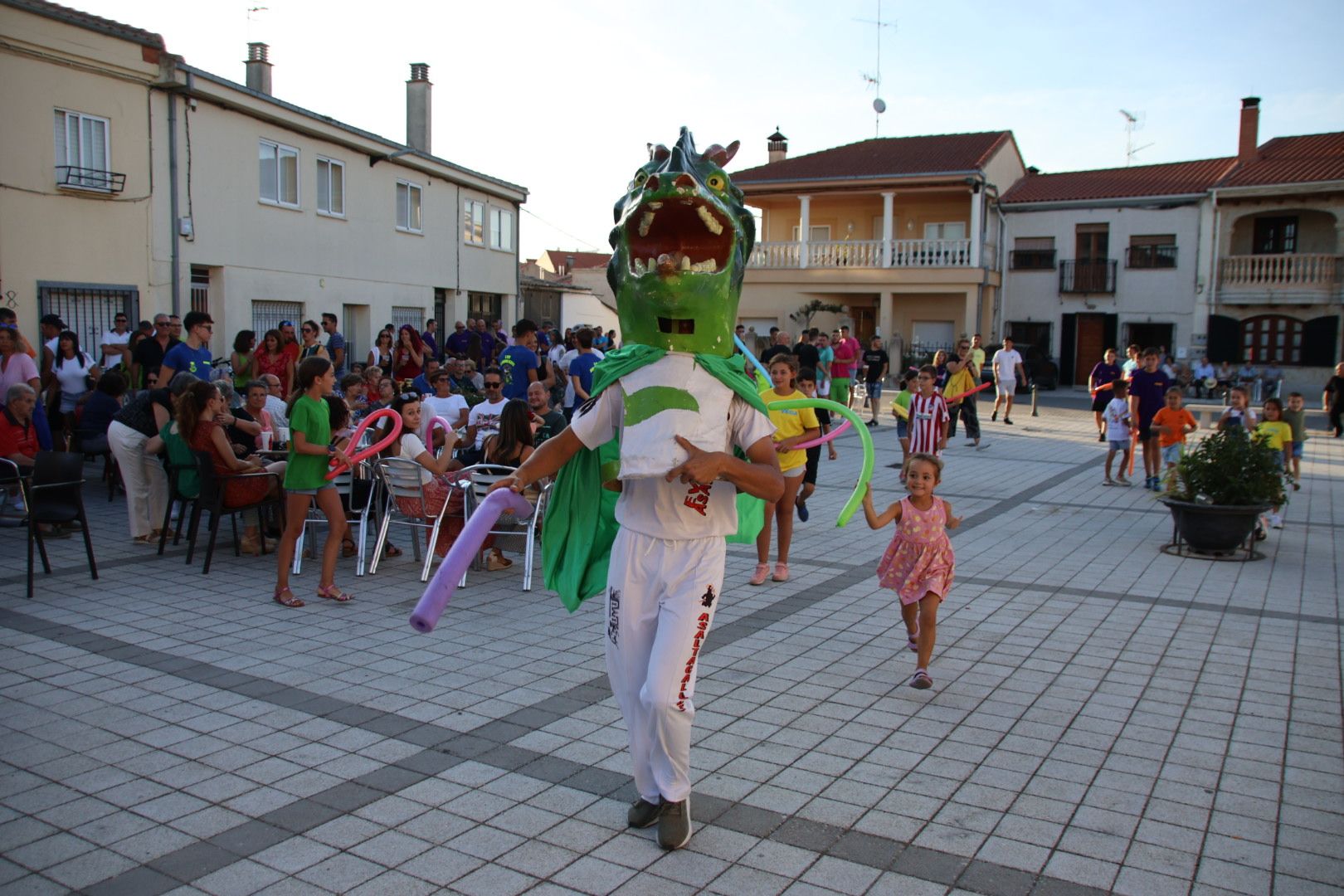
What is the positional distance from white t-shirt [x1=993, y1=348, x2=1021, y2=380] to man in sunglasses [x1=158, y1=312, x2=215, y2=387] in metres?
15.2

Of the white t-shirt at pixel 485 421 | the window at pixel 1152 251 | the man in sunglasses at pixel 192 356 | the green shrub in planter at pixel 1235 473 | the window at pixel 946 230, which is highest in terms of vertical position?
the window at pixel 946 230

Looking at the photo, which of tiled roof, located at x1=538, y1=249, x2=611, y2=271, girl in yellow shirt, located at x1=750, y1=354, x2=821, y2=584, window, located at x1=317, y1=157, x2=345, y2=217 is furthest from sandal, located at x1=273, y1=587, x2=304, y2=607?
tiled roof, located at x1=538, y1=249, x2=611, y2=271

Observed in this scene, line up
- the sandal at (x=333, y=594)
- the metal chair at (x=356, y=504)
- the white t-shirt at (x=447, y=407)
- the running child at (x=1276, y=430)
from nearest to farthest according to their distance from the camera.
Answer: the sandal at (x=333, y=594) → the metal chair at (x=356, y=504) → the white t-shirt at (x=447, y=407) → the running child at (x=1276, y=430)

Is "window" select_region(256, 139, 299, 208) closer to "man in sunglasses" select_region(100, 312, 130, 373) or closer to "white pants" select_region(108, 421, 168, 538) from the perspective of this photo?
"man in sunglasses" select_region(100, 312, 130, 373)

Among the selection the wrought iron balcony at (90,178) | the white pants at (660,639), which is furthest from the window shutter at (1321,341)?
the white pants at (660,639)

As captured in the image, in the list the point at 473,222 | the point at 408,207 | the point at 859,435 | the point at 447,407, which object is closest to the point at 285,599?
the point at 447,407

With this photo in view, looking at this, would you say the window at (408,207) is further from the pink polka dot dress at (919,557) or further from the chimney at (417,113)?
the pink polka dot dress at (919,557)

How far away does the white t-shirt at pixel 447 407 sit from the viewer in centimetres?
1006

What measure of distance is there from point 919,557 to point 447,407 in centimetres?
582

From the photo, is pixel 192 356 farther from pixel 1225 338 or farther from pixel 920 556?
pixel 1225 338

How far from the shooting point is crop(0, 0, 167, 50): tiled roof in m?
14.2

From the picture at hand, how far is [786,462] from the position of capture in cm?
796

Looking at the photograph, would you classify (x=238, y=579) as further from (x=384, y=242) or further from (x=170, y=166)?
(x=384, y=242)

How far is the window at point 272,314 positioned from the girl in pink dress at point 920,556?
1538 cm
